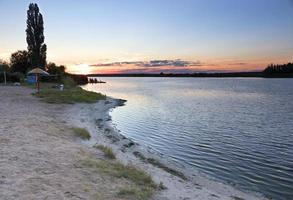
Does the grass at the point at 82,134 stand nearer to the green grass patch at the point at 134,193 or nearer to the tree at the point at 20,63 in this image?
the green grass patch at the point at 134,193

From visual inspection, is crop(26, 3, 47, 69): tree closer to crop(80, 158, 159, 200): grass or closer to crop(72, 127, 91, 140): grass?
crop(72, 127, 91, 140): grass

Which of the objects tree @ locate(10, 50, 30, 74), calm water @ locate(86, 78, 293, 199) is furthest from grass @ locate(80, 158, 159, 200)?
tree @ locate(10, 50, 30, 74)

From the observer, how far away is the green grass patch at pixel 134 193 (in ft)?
24.2

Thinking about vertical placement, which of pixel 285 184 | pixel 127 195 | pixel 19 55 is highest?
pixel 19 55

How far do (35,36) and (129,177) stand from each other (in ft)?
196

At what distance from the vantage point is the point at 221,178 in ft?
38.3

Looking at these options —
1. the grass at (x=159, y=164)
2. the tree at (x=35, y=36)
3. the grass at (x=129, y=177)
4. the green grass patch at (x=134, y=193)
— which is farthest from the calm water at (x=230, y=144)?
the tree at (x=35, y=36)

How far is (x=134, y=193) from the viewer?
752cm

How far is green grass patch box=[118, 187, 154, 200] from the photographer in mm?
7366

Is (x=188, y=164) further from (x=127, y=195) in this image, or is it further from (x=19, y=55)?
(x=19, y=55)

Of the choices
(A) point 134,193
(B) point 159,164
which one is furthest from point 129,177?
(B) point 159,164

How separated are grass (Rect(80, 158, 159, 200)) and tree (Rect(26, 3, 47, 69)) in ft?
189

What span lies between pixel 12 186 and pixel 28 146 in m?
4.15

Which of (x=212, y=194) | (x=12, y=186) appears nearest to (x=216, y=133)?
(x=212, y=194)
